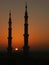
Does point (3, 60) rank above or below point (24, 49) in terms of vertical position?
below

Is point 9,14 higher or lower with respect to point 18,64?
higher

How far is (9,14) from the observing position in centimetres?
4459

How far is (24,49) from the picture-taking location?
39.8 meters

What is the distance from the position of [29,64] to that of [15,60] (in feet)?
6.11

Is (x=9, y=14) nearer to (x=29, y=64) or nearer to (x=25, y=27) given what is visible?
(x=25, y=27)

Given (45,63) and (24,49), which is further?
(24,49)

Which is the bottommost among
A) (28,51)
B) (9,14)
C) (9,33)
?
(28,51)

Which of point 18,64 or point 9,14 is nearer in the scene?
point 18,64

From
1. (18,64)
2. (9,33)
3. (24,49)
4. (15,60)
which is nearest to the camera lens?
(18,64)

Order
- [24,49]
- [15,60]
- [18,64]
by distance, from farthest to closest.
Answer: [24,49]
[15,60]
[18,64]

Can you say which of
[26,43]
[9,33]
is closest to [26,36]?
[26,43]

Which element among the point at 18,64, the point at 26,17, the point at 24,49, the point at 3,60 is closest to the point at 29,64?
the point at 18,64

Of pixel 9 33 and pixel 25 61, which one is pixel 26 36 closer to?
pixel 9 33

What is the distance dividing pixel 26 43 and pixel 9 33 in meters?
4.24
